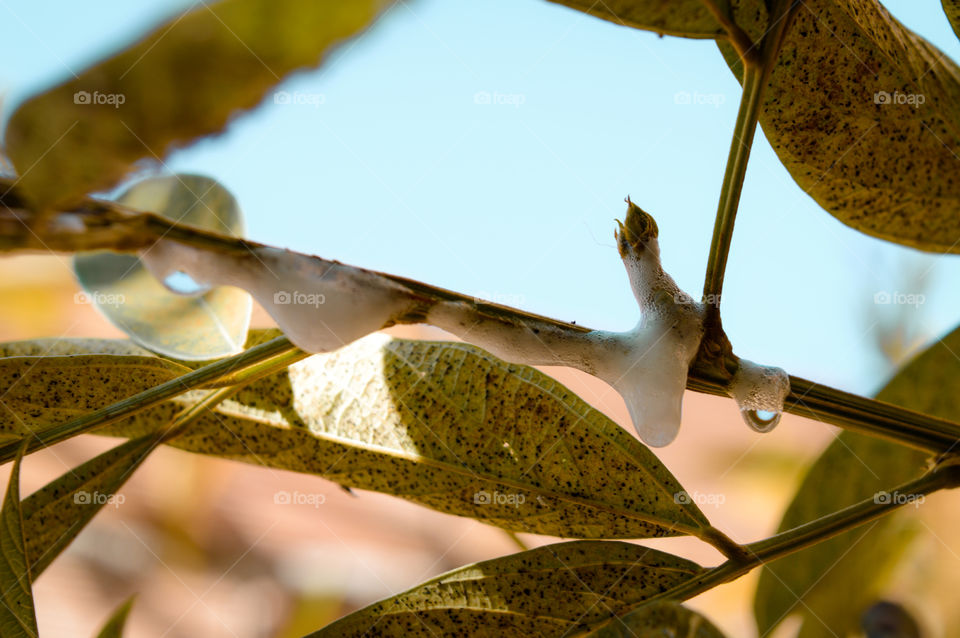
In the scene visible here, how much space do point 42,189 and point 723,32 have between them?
35 centimetres

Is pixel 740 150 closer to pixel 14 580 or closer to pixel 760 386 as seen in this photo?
pixel 760 386

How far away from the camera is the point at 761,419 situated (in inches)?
19.0

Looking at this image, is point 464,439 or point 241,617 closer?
point 464,439

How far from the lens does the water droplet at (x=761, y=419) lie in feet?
1.55

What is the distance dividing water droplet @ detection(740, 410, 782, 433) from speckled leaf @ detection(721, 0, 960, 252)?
189 millimetres

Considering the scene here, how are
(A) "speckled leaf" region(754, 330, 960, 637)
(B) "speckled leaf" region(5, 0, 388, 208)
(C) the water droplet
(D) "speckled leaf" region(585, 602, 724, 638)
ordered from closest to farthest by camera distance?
1. (B) "speckled leaf" region(5, 0, 388, 208)
2. (D) "speckled leaf" region(585, 602, 724, 638)
3. (C) the water droplet
4. (A) "speckled leaf" region(754, 330, 960, 637)

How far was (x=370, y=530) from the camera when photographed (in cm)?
264

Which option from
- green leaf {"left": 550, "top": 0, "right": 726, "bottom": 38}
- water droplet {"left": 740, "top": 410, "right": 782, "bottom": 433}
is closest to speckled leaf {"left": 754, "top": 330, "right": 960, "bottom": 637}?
water droplet {"left": 740, "top": 410, "right": 782, "bottom": 433}

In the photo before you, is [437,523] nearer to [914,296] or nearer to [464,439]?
[914,296]

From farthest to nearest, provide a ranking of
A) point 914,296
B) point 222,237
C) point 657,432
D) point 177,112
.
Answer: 1. point 914,296
2. point 657,432
3. point 222,237
4. point 177,112

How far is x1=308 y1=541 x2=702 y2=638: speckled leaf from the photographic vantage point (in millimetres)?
490

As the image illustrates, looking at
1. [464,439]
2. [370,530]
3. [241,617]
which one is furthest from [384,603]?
[370,530]

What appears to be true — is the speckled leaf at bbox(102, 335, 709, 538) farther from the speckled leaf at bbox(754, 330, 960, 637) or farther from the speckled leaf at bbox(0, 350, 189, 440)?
the speckled leaf at bbox(754, 330, 960, 637)

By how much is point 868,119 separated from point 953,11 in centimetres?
13
